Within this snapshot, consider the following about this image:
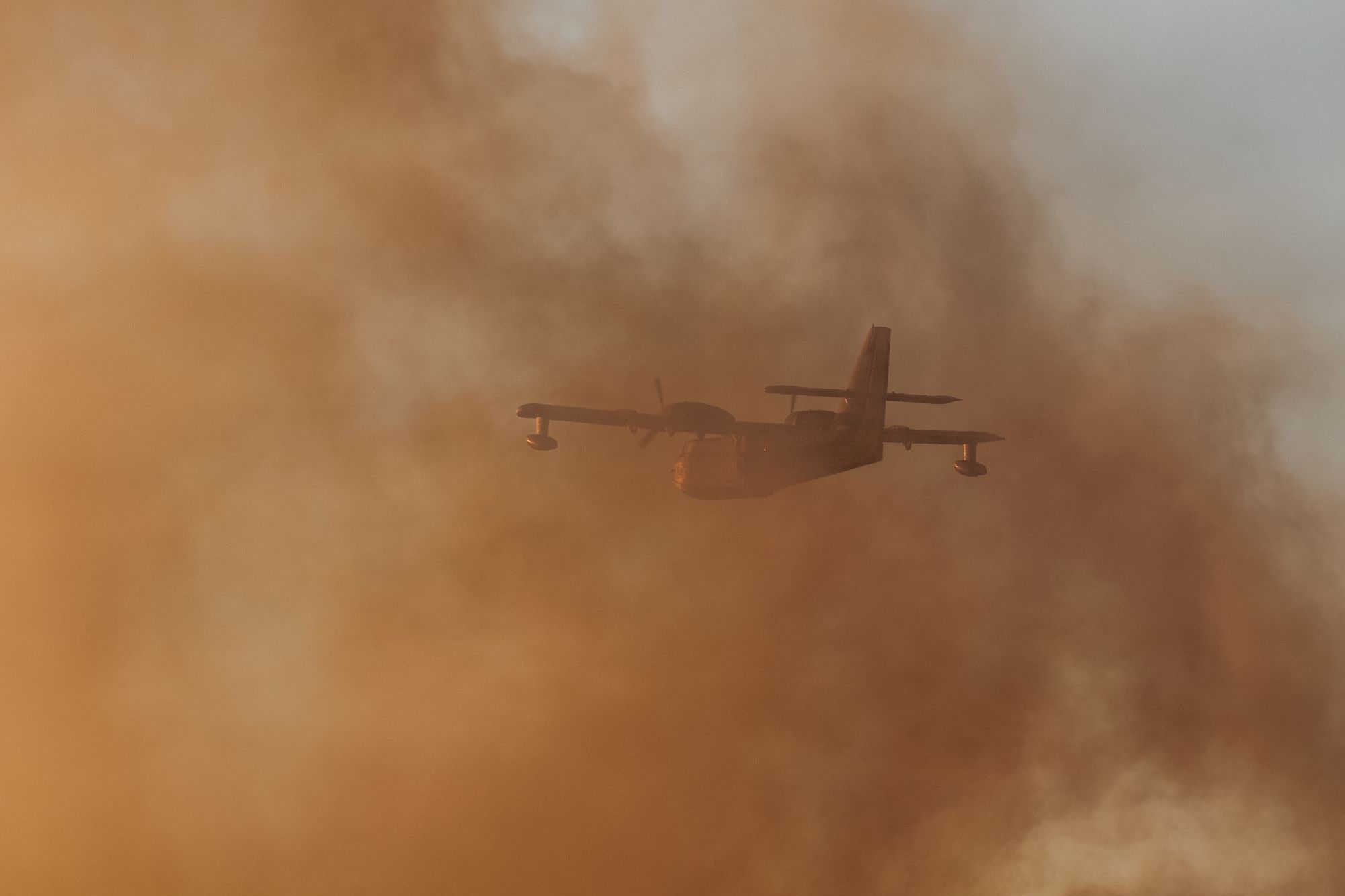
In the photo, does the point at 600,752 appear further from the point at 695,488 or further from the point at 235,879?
the point at 695,488

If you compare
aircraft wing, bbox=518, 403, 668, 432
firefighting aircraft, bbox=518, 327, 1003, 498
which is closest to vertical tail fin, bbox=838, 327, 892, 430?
firefighting aircraft, bbox=518, 327, 1003, 498

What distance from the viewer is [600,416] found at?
54.4 m

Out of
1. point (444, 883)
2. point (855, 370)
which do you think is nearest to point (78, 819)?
point (444, 883)

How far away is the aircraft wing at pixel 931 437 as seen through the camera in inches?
2315

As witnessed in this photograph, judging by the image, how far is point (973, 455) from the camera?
60.0 m

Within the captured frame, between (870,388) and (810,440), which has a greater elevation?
(870,388)

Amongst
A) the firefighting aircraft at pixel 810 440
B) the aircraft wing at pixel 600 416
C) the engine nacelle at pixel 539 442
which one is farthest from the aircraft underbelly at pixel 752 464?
the engine nacelle at pixel 539 442

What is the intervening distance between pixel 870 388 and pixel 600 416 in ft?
47.3

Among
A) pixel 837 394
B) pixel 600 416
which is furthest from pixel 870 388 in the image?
pixel 600 416

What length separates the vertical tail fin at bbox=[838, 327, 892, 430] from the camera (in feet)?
193

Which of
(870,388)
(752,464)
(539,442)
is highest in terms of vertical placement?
(870,388)

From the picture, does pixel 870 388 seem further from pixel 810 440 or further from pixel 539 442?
pixel 539 442

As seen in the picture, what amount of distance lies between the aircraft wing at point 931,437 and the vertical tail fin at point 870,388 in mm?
768

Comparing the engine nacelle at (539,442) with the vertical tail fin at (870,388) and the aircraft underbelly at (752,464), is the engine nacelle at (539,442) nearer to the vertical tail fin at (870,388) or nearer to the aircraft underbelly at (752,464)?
the aircraft underbelly at (752,464)
